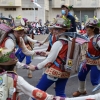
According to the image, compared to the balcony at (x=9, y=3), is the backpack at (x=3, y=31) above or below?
below

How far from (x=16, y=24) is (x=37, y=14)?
141 ft

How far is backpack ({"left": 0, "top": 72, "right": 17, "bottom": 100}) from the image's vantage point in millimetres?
2831

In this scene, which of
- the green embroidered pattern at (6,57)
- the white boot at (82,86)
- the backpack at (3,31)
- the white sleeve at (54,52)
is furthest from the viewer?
the white boot at (82,86)

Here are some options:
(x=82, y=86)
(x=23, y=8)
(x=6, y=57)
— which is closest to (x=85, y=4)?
(x=23, y=8)

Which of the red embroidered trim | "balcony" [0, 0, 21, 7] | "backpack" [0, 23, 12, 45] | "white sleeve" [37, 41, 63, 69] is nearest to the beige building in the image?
"balcony" [0, 0, 21, 7]

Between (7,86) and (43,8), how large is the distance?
45.8m

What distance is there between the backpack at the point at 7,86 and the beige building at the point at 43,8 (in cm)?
4373

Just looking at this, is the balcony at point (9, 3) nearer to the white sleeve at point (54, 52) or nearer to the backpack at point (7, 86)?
the white sleeve at point (54, 52)

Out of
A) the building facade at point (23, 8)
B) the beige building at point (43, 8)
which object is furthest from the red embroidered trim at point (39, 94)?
the building facade at point (23, 8)

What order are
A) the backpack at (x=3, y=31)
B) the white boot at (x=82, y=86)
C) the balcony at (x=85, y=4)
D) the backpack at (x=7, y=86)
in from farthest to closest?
the balcony at (x=85, y=4), the white boot at (x=82, y=86), the backpack at (x=3, y=31), the backpack at (x=7, y=86)

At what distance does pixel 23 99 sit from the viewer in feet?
18.9

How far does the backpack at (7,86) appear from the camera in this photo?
2.83m

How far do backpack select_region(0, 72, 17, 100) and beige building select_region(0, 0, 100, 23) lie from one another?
43.7 meters

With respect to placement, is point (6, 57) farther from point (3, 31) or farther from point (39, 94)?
point (3, 31)
